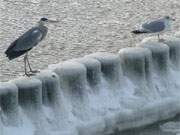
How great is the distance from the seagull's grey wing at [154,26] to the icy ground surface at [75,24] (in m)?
0.67

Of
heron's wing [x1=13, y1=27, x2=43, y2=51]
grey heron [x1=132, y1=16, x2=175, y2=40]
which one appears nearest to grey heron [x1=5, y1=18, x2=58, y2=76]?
heron's wing [x1=13, y1=27, x2=43, y2=51]

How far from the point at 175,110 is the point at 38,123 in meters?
1.58

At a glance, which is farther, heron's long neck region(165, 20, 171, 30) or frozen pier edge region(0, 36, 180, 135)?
heron's long neck region(165, 20, 171, 30)

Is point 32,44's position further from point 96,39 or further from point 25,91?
point 96,39

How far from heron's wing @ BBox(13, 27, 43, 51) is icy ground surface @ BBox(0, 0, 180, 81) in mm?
593

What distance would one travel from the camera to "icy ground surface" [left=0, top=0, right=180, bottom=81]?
8.84 meters

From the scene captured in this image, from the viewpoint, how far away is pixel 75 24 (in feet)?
33.7

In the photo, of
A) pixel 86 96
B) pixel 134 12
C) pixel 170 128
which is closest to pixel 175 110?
pixel 170 128

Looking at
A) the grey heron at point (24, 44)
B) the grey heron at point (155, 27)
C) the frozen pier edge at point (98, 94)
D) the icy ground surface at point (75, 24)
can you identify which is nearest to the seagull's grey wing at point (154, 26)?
the grey heron at point (155, 27)

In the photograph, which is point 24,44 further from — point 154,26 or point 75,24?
point 75,24

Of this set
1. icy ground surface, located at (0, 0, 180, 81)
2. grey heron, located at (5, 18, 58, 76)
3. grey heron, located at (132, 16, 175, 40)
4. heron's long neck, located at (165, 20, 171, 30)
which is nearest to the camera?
grey heron, located at (5, 18, 58, 76)

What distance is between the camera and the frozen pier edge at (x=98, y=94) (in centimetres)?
672

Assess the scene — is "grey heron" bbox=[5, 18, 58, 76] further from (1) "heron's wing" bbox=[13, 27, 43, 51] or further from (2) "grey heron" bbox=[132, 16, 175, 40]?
(2) "grey heron" bbox=[132, 16, 175, 40]

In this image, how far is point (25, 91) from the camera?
22.2 feet
